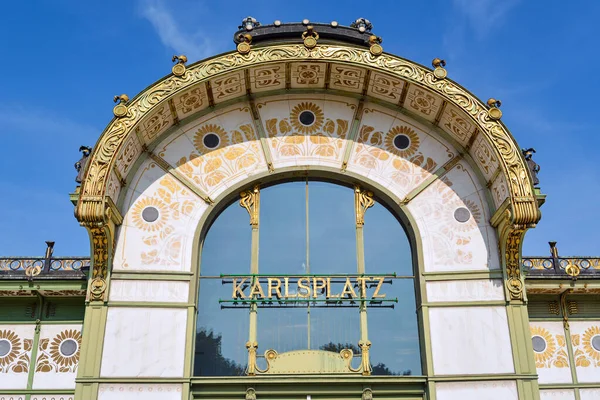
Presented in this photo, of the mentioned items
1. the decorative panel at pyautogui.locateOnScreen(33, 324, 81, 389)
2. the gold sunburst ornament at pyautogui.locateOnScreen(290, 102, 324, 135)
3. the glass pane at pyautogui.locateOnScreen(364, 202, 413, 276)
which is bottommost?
the decorative panel at pyautogui.locateOnScreen(33, 324, 81, 389)

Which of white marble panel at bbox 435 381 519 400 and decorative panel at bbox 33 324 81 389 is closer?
white marble panel at bbox 435 381 519 400

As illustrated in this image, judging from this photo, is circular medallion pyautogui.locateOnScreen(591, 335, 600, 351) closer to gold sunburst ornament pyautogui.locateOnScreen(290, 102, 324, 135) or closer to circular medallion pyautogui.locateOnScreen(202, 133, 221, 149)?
gold sunburst ornament pyautogui.locateOnScreen(290, 102, 324, 135)

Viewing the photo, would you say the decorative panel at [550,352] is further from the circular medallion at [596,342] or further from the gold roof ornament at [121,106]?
the gold roof ornament at [121,106]

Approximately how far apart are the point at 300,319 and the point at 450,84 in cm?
590

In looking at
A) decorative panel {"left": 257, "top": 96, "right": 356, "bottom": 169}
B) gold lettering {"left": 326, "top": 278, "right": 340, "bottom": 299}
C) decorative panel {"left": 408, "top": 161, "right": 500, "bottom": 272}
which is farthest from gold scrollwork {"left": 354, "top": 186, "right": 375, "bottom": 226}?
gold lettering {"left": 326, "top": 278, "right": 340, "bottom": 299}

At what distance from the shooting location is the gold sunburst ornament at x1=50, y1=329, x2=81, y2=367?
1483 centimetres

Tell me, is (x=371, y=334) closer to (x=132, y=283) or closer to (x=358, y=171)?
(x=358, y=171)

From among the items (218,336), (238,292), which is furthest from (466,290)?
(218,336)

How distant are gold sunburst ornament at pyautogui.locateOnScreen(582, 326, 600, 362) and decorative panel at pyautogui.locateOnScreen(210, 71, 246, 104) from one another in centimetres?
952

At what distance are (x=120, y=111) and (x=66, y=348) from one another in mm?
5284

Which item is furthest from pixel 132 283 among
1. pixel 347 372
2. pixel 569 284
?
pixel 569 284

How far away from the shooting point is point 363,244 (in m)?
14.9

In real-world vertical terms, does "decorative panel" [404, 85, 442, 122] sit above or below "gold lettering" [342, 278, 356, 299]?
above

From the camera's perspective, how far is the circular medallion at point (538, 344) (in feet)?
50.4
